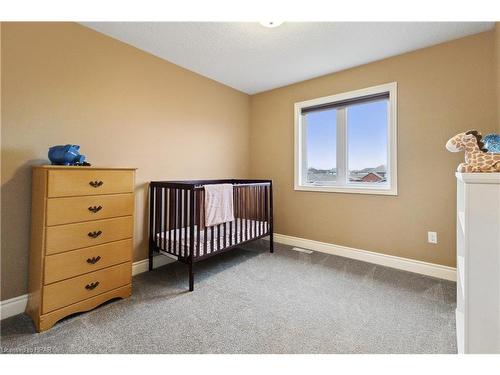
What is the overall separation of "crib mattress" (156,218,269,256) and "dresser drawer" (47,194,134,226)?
49 cm

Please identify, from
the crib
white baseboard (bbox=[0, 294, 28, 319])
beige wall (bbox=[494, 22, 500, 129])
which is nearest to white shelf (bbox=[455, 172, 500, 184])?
beige wall (bbox=[494, 22, 500, 129])

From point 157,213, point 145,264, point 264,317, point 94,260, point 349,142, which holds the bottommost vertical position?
point 264,317

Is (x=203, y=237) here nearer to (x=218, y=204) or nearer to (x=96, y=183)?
(x=218, y=204)

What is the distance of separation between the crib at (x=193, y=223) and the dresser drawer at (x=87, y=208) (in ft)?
1.44

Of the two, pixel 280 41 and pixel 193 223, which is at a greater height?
pixel 280 41

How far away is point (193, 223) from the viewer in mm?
1999

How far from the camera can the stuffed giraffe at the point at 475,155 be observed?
39.9 inches

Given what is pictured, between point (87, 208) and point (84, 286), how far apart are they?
0.54 meters

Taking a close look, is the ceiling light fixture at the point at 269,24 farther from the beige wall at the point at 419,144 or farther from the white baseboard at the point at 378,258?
the white baseboard at the point at 378,258

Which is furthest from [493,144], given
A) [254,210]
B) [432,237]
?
[254,210]

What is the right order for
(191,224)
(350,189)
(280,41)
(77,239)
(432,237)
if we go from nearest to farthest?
(77,239) < (191,224) < (280,41) < (432,237) < (350,189)

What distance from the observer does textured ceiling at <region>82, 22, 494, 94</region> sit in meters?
1.91

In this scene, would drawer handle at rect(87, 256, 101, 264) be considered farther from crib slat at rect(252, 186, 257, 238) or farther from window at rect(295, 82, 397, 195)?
window at rect(295, 82, 397, 195)
